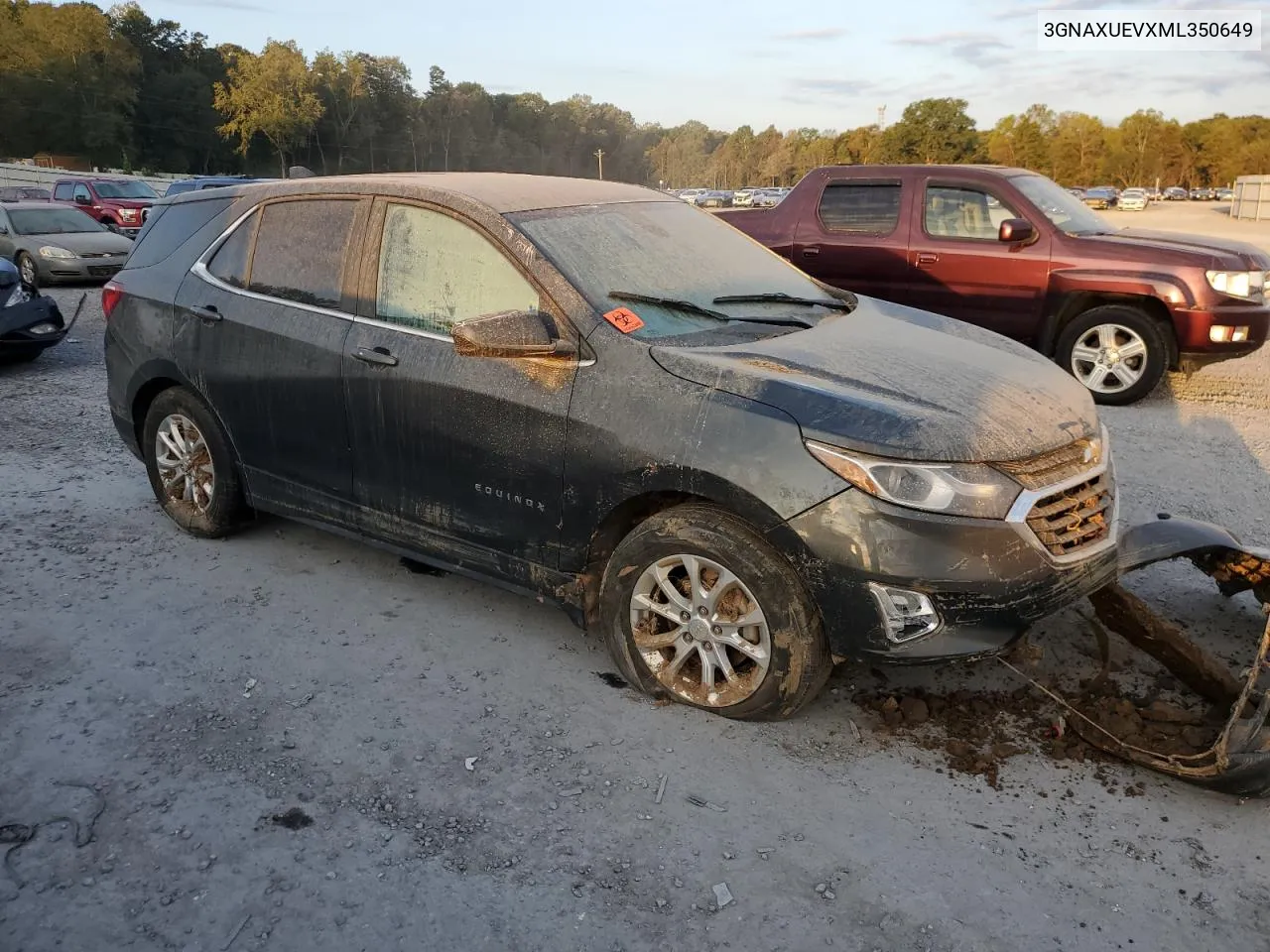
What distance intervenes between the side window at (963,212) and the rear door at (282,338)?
6013 mm

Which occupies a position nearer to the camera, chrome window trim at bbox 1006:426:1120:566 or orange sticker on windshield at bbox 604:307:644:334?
chrome window trim at bbox 1006:426:1120:566

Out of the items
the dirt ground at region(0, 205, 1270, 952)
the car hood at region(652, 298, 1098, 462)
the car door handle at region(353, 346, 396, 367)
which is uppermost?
the car hood at region(652, 298, 1098, 462)

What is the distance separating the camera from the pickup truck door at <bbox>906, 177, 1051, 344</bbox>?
328 inches

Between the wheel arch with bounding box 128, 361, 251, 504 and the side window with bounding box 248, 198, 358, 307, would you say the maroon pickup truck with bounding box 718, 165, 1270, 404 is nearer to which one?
the side window with bounding box 248, 198, 358, 307

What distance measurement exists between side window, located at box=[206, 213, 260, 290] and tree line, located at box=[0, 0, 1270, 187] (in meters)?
46.2

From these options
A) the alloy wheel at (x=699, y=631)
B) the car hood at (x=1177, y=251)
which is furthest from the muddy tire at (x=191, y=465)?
the car hood at (x=1177, y=251)

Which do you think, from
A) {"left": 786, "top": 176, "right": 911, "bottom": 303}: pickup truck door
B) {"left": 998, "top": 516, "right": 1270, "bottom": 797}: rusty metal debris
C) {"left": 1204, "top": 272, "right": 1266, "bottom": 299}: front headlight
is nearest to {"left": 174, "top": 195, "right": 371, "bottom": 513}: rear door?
{"left": 998, "top": 516, "right": 1270, "bottom": 797}: rusty metal debris

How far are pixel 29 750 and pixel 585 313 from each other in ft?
7.93

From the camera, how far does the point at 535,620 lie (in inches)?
169

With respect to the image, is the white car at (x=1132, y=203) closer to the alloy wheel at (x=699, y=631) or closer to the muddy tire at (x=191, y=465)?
the muddy tire at (x=191, y=465)

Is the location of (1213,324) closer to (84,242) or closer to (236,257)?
(236,257)

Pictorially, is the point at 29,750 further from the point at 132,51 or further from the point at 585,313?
the point at 132,51

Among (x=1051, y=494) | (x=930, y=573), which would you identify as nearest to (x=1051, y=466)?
(x=1051, y=494)

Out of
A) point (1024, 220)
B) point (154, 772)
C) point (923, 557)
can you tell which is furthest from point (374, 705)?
point (1024, 220)
